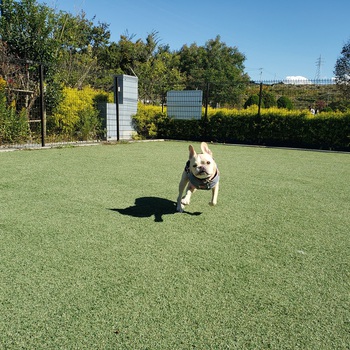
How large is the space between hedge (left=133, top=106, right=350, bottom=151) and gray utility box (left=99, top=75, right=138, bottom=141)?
51 centimetres

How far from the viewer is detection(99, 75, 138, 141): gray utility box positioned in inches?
491

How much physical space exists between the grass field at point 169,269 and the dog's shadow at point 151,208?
1 centimetres

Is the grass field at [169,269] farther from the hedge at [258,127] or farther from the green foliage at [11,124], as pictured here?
the hedge at [258,127]

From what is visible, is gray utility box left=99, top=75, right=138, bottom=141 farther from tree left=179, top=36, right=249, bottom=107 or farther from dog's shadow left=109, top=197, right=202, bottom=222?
tree left=179, top=36, right=249, bottom=107

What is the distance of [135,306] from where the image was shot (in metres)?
1.78

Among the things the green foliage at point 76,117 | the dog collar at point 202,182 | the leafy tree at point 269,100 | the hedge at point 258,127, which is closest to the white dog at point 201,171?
the dog collar at point 202,182

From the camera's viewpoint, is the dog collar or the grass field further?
the dog collar

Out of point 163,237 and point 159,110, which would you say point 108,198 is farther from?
point 159,110

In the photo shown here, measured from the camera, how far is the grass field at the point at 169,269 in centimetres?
158

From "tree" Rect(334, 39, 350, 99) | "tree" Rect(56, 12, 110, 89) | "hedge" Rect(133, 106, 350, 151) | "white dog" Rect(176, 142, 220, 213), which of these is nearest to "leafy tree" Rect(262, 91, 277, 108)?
"tree" Rect(334, 39, 350, 99)

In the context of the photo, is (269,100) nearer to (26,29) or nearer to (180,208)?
(26,29)

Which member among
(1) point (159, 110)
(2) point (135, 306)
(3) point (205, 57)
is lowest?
(2) point (135, 306)

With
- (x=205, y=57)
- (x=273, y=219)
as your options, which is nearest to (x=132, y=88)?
(x=273, y=219)

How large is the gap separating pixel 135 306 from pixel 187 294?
33 centimetres
